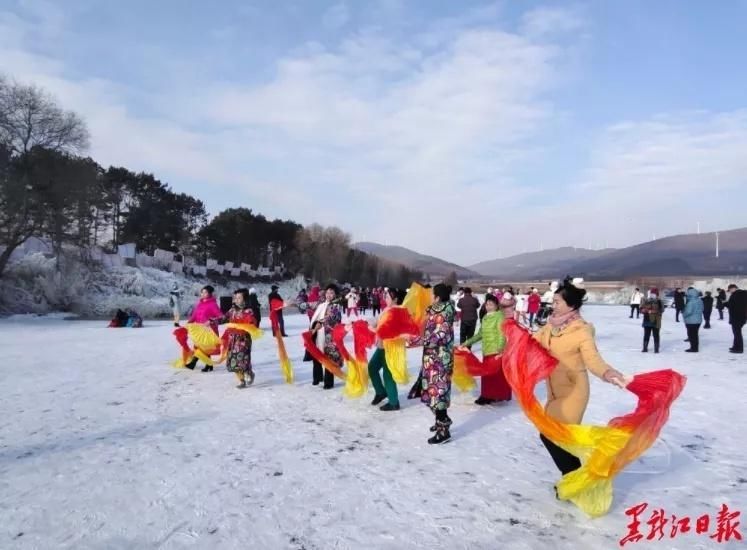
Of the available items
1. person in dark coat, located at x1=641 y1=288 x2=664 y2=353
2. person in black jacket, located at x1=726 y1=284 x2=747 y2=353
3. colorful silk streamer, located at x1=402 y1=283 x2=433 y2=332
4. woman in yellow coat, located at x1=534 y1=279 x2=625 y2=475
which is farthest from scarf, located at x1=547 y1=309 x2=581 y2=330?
person in black jacket, located at x1=726 y1=284 x2=747 y2=353

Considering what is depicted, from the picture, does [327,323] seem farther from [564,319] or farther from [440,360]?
[564,319]

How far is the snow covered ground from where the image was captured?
4051 mm

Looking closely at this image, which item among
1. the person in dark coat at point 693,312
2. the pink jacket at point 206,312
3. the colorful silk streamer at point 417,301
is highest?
the colorful silk streamer at point 417,301

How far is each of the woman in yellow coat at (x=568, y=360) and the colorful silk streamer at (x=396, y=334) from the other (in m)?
3.19

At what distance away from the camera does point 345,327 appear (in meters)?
9.16

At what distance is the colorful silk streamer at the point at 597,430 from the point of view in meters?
4.12

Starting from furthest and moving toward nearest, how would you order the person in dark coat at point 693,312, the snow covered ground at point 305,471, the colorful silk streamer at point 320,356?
the person in dark coat at point 693,312 < the colorful silk streamer at point 320,356 < the snow covered ground at point 305,471

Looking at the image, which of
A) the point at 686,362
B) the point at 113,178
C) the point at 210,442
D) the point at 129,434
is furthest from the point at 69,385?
the point at 113,178

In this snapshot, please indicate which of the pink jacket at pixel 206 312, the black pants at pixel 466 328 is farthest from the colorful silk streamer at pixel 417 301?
the black pants at pixel 466 328

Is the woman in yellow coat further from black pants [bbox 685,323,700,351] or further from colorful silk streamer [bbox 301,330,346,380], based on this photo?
black pants [bbox 685,323,700,351]

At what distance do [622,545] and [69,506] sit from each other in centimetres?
445

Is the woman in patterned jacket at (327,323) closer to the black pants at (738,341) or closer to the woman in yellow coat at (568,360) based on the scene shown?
the woman in yellow coat at (568,360)

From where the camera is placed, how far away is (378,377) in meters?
8.09

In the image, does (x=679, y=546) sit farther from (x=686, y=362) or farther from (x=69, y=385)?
(x=686, y=362)
